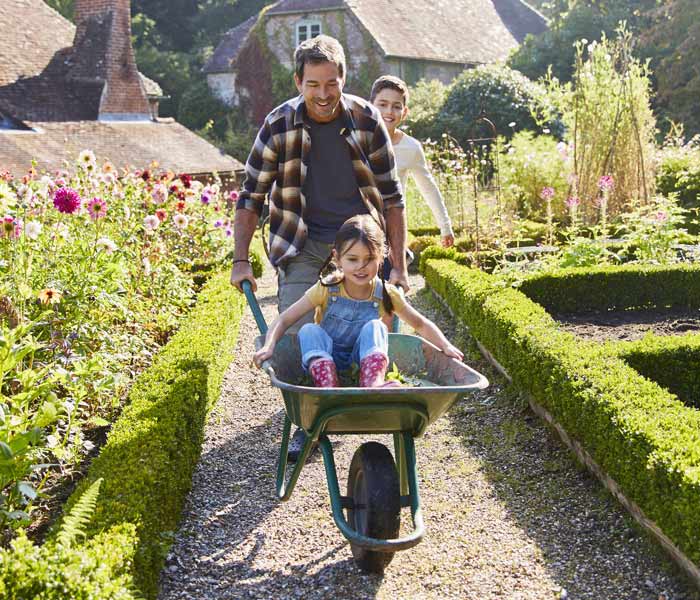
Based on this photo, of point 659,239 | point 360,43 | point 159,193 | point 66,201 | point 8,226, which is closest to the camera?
point 8,226

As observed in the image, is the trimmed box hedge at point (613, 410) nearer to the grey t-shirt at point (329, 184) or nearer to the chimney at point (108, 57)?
the grey t-shirt at point (329, 184)

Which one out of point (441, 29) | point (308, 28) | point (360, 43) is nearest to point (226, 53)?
point (308, 28)

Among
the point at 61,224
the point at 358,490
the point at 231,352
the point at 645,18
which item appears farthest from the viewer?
the point at 645,18

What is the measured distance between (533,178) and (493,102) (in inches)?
447

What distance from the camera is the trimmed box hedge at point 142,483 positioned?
8.36 ft

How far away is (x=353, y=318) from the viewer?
3.58m

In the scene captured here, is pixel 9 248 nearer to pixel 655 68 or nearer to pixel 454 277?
pixel 454 277

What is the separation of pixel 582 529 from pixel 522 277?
12.2 feet

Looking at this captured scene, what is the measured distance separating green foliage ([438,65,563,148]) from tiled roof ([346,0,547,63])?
13.6 feet

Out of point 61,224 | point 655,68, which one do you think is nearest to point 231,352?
point 61,224

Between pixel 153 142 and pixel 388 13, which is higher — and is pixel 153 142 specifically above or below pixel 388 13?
below

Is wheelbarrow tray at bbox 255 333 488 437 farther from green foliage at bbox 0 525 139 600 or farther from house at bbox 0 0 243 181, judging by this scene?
house at bbox 0 0 243 181

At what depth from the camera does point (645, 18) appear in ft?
91.1

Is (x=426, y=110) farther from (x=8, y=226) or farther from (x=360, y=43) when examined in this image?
(x=8, y=226)
